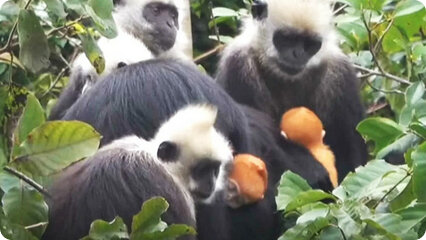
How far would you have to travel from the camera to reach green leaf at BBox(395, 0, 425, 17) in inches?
184

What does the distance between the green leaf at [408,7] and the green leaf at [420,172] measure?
4.20ft

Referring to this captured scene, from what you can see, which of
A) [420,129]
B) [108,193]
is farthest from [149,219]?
[420,129]

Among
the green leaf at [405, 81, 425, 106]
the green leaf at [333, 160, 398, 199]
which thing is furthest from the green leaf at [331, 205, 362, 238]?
the green leaf at [405, 81, 425, 106]

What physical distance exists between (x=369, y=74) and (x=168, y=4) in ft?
3.41

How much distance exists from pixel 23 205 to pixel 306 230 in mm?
827

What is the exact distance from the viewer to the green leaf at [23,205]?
348 cm

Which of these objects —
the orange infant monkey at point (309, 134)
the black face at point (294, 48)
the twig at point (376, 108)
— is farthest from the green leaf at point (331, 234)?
the twig at point (376, 108)

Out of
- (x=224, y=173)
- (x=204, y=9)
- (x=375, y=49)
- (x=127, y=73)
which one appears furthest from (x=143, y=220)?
(x=204, y=9)

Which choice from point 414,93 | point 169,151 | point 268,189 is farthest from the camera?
point 268,189

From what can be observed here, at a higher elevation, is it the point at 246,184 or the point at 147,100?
the point at 147,100

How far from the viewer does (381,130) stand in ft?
13.1

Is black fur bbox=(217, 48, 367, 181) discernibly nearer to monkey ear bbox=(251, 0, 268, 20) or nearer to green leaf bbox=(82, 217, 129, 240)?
monkey ear bbox=(251, 0, 268, 20)

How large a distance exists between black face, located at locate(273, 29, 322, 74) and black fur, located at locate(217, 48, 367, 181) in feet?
0.20

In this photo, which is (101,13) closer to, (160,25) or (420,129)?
(420,129)
